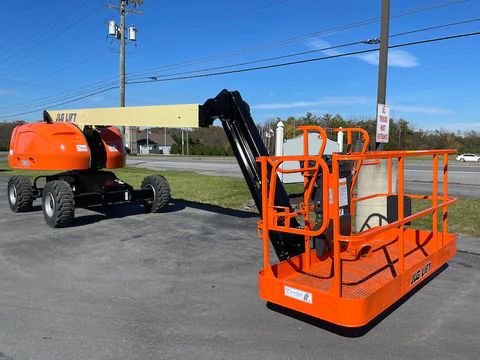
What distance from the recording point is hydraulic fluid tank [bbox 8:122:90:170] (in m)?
8.75

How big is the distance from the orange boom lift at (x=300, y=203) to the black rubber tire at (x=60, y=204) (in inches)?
0.8

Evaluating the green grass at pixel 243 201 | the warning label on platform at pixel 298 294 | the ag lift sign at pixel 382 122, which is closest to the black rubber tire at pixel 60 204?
the green grass at pixel 243 201

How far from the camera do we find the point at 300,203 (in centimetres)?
485

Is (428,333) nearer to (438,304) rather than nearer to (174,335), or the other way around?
(438,304)

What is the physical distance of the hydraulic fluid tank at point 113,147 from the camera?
30.6 feet

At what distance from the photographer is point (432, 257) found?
16.7 feet

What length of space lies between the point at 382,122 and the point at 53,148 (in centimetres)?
641

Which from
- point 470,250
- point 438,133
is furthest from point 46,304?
point 438,133

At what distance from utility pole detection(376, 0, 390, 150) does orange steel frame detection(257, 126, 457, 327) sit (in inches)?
153

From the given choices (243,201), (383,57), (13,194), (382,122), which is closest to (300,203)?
(382,122)

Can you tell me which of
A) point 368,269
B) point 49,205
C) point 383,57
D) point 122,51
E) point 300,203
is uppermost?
point 122,51

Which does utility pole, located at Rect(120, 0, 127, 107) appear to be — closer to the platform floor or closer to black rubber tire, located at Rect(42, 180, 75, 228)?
black rubber tire, located at Rect(42, 180, 75, 228)

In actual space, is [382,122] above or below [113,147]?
above

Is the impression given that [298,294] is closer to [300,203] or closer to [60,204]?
[300,203]
